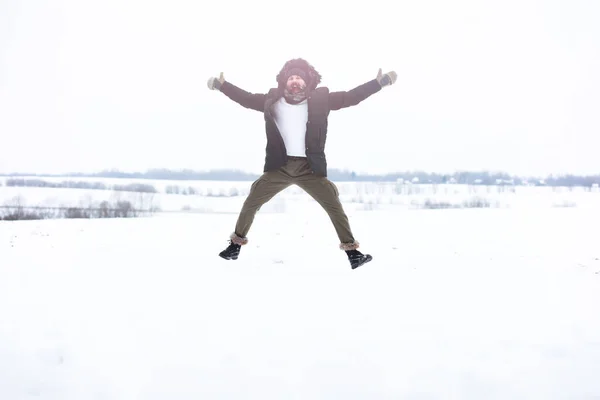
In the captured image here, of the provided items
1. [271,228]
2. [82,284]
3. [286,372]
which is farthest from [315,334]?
[271,228]

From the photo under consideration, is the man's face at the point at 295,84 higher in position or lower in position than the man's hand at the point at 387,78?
lower

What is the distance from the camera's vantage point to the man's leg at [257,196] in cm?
559

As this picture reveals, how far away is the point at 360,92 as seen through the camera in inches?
215

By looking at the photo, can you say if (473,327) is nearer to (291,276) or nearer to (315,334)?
(315,334)

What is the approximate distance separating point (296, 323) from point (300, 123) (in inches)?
91.6

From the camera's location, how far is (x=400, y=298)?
4734 millimetres

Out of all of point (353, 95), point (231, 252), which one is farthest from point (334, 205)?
point (231, 252)

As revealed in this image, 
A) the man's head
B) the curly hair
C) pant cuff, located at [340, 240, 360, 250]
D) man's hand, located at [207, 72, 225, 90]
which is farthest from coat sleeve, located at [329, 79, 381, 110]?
pant cuff, located at [340, 240, 360, 250]

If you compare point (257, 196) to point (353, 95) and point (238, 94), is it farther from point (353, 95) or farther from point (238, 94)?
point (353, 95)

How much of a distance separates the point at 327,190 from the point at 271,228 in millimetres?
4234

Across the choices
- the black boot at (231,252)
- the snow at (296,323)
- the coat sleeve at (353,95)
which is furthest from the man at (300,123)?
the snow at (296,323)

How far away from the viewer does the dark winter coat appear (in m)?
5.41

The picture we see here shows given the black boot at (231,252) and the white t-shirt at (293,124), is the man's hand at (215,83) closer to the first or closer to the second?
the white t-shirt at (293,124)

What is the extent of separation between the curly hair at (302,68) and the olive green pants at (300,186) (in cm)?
84
